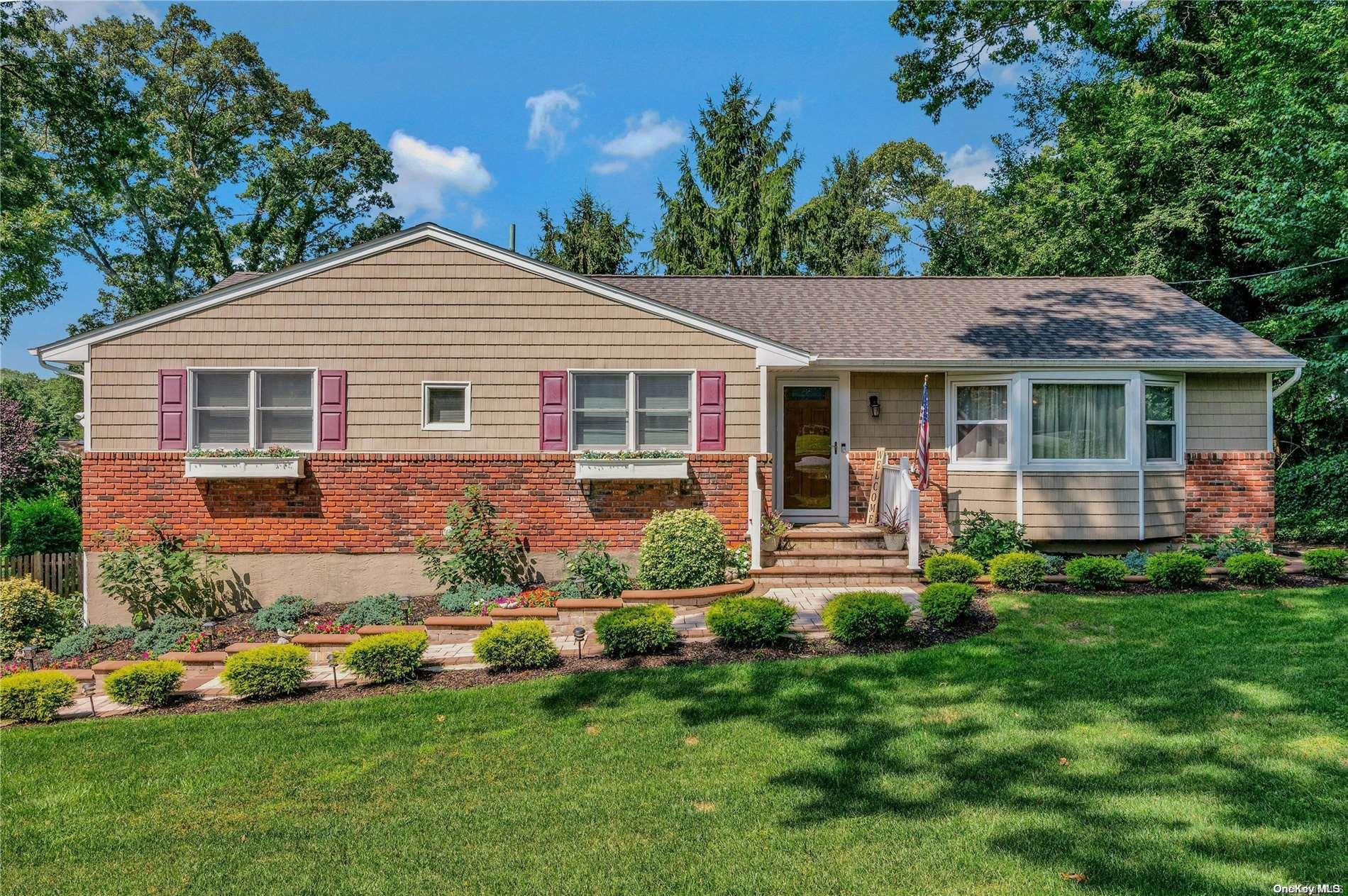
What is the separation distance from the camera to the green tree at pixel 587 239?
2538 centimetres

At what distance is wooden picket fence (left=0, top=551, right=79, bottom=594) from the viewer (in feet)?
32.5

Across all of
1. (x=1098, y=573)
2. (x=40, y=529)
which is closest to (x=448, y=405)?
(x=1098, y=573)

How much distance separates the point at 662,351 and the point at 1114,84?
55.7ft

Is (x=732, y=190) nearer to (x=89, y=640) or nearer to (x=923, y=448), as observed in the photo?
(x=923, y=448)

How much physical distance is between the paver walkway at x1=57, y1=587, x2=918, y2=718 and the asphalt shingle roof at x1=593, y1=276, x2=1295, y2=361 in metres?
3.90

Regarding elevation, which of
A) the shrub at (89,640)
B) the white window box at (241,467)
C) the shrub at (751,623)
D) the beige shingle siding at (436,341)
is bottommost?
the shrub at (89,640)

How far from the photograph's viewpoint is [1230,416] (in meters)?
10.2

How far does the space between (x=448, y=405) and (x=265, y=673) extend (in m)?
4.37

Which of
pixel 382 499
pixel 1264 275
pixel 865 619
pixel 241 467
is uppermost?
pixel 1264 275

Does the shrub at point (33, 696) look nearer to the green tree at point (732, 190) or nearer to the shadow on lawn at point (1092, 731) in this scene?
the shadow on lawn at point (1092, 731)

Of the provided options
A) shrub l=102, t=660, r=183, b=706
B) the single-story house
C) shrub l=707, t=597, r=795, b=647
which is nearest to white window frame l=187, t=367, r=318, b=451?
Answer: the single-story house

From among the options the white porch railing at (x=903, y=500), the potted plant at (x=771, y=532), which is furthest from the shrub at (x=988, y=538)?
the potted plant at (x=771, y=532)

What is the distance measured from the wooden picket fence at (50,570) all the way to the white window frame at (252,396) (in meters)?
3.69

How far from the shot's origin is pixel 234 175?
2356cm
